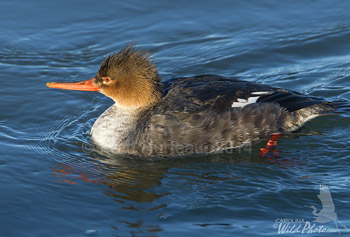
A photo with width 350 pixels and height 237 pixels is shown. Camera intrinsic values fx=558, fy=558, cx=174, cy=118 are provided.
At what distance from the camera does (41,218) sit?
703 cm

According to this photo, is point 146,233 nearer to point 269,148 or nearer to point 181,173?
point 181,173

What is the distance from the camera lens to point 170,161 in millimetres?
8664

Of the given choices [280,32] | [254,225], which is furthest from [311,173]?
[280,32]

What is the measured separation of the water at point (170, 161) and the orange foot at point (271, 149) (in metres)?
0.13

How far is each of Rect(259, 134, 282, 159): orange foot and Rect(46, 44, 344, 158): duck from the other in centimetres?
10

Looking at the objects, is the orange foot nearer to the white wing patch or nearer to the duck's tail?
the white wing patch

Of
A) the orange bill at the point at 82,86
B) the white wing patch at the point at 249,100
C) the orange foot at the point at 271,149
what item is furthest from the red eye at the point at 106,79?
the orange foot at the point at 271,149

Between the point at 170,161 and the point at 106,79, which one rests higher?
the point at 106,79

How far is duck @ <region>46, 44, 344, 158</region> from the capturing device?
28.6ft

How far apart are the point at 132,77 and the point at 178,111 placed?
95 cm

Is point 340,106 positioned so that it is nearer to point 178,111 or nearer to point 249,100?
point 249,100

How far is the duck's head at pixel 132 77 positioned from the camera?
891cm

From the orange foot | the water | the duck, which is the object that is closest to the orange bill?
the duck

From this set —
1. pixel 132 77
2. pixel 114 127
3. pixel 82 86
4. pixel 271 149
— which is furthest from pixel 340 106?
pixel 82 86
